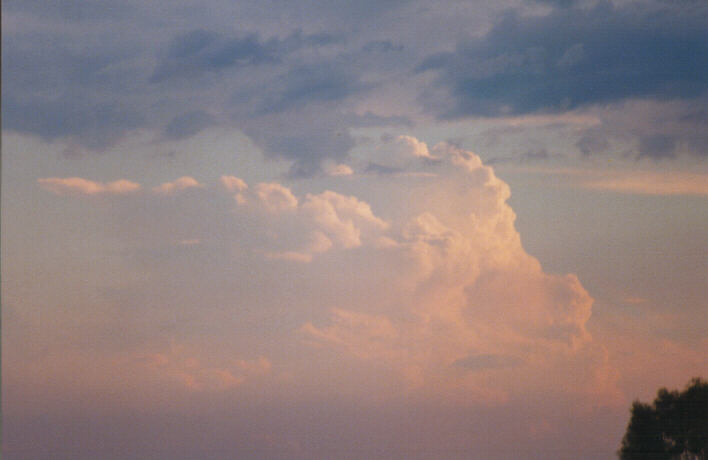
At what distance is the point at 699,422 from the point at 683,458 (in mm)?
4233

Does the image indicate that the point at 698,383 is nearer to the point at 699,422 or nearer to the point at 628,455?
the point at 699,422

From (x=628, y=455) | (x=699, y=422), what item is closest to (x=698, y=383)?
(x=699, y=422)

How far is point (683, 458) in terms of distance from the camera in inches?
3467

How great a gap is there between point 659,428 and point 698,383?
6.28 m

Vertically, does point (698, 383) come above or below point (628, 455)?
above

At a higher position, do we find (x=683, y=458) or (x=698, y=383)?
(x=698, y=383)

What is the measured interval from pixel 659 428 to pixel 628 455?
4.54 meters

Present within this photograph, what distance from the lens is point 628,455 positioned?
8994 cm

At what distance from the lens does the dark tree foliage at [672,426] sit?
87.2m

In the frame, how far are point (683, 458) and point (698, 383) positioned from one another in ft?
26.4

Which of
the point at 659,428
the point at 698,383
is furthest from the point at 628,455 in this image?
the point at 698,383

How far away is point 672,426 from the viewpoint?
88.1 meters

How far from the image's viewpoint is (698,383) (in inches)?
3474

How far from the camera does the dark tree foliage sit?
87.2m
